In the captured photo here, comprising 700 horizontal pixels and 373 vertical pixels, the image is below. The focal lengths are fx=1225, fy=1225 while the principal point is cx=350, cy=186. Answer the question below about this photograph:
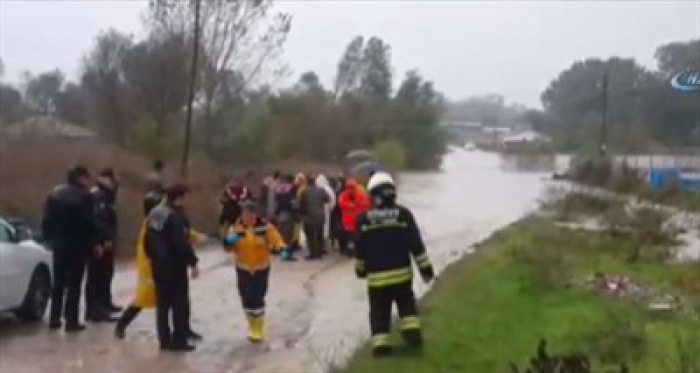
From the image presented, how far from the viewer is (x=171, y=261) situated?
1209cm

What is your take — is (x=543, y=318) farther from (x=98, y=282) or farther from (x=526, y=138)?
(x=526, y=138)

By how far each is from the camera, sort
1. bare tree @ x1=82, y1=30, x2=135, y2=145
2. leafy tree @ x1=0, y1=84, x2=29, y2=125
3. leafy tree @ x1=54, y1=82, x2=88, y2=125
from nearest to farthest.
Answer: bare tree @ x1=82, y1=30, x2=135, y2=145 → leafy tree @ x1=0, y1=84, x2=29, y2=125 → leafy tree @ x1=54, y1=82, x2=88, y2=125

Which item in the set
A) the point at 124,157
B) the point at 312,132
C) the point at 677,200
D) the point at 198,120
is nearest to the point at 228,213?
the point at 677,200

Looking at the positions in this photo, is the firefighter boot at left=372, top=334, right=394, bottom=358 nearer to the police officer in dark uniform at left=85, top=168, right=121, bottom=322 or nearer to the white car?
the police officer in dark uniform at left=85, top=168, right=121, bottom=322

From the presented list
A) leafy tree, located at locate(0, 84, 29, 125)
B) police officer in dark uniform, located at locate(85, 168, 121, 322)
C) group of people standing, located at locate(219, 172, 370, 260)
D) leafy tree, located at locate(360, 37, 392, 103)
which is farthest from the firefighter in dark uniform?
leafy tree, located at locate(360, 37, 392, 103)

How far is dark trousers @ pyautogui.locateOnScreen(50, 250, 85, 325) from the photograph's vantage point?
13.3m

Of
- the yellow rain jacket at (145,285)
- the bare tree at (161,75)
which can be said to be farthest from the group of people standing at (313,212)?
the bare tree at (161,75)

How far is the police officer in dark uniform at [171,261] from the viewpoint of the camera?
12.0 meters

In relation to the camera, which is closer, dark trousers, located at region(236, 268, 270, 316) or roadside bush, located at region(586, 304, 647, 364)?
roadside bush, located at region(586, 304, 647, 364)

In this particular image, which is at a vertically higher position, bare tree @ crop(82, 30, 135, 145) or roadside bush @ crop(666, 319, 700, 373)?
bare tree @ crop(82, 30, 135, 145)

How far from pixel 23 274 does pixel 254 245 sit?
2929 millimetres

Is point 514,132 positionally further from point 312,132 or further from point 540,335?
point 540,335

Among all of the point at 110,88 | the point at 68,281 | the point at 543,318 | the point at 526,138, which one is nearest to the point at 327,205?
the point at 68,281

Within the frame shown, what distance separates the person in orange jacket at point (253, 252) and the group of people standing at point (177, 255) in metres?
0.01
